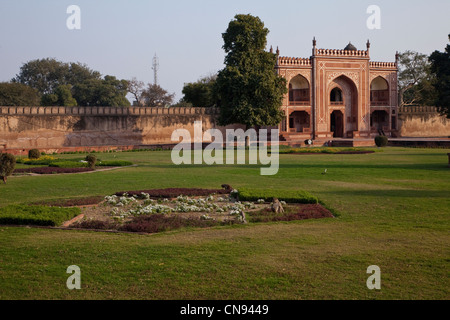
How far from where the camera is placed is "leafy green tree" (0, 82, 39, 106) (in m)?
33.1

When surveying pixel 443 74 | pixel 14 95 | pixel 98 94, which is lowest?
pixel 443 74

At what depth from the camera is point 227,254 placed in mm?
4102

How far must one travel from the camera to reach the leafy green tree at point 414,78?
3656 centimetres

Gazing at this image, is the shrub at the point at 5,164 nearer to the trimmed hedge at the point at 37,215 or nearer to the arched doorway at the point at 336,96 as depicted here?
the trimmed hedge at the point at 37,215

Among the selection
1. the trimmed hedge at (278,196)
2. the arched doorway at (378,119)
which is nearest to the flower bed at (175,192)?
the trimmed hedge at (278,196)

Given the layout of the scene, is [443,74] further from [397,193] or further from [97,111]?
[397,193]

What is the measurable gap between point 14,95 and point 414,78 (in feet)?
103

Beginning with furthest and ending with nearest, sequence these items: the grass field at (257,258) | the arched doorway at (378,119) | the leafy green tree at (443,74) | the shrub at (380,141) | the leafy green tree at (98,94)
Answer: the leafy green tree at (98,94) < the arched doorway at (378,119) < the leafy green tree at (443,74) < the shrub at (380,141) < the grass field at (257,258)

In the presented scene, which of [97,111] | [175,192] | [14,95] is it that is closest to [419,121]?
[97,111]

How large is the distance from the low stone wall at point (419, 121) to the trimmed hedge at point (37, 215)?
29.2 metres

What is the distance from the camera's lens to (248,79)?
73.3 feet

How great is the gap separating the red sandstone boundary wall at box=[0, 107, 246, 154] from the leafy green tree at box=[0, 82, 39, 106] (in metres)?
10.7

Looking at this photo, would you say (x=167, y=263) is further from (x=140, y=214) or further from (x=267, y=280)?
(x=140, y=214)

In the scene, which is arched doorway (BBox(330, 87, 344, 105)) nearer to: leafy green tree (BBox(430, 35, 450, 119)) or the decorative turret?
the decorative turret
